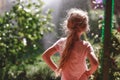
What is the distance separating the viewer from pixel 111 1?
286 centimetres

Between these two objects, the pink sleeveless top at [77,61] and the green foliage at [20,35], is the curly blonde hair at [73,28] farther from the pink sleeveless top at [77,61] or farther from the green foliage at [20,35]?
the green foliage at [20,35]

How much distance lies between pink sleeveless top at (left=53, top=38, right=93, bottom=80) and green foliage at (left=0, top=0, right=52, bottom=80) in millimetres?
1761

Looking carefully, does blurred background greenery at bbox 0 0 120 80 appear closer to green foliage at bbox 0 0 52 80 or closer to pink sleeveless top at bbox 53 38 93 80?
green foliage at bbox 0 0 52 80

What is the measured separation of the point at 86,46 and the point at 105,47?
0.14 meters

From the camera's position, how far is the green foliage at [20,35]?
183 inches

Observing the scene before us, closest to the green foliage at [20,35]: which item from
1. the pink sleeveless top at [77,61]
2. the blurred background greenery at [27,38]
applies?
the blurred background greenery at [27,38]

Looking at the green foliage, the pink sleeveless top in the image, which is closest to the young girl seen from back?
the pink sleeveless top

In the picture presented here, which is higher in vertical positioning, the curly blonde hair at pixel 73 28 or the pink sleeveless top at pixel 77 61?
the curly blonde hair at pixel 73 28

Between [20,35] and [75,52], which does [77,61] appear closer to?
[75,52]

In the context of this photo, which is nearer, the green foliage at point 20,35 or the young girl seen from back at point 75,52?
the young girl seen from back at point 75,52

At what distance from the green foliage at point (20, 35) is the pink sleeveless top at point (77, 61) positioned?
5.78 feet

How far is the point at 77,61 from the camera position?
9.50 ft

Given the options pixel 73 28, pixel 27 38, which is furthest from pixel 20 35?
pixel 73 28

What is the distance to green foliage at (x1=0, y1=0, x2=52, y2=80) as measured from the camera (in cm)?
464
